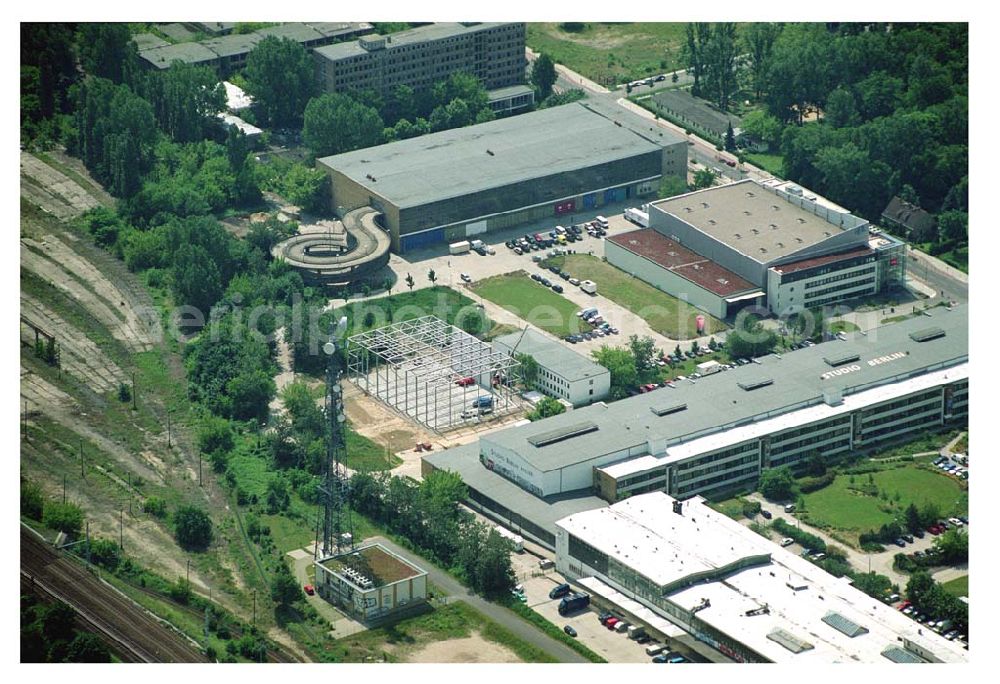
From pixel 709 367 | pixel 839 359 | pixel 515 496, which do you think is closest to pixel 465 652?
pixel 515 496

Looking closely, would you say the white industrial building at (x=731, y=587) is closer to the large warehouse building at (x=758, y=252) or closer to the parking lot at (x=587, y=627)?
the parking lot at (x=587, y=627)

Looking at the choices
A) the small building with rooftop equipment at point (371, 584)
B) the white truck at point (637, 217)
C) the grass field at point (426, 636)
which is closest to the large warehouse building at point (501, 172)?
the white truck at point (637, 217)

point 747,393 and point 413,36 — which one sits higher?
point 413,36

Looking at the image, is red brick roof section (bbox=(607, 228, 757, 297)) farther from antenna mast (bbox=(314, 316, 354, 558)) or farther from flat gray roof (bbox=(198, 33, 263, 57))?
flat gray roof (bbox=(198, 33, 263, 57))

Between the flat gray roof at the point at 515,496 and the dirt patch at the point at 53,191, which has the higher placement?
the dirt patch at the point at 53,191

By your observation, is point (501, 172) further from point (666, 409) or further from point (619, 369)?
point (666, 409)

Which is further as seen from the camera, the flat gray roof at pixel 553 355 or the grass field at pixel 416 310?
the grass field at pixel 416 310

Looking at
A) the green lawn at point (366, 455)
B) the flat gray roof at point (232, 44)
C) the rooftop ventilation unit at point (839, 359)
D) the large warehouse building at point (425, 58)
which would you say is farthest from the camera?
the flat gray roof at point (232, 44)
